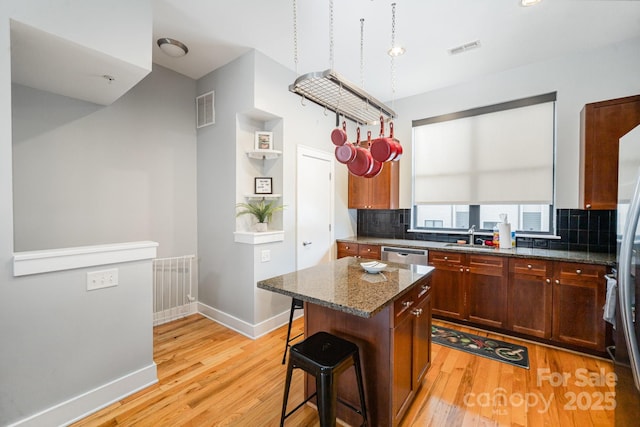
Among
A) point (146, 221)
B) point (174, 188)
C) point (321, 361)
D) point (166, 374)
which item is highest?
point (174, 188)

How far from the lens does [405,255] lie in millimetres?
3633

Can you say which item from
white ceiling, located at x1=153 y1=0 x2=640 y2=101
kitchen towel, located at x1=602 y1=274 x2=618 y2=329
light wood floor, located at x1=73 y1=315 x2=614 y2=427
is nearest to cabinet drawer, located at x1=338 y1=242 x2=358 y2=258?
light wood floor, located at x1=73 y1=315 x2=614 y2=427

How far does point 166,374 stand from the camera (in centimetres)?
238

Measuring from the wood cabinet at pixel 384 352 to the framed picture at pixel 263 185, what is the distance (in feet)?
5.81

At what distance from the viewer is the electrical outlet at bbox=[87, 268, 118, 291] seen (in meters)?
1.93

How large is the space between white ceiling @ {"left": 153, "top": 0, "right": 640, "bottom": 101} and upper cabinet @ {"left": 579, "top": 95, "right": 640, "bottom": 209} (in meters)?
0.74

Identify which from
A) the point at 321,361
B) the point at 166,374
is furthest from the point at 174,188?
the point at 321,361

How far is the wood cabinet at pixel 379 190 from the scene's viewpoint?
166 inches

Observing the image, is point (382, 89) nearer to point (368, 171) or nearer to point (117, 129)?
point (368, 171)

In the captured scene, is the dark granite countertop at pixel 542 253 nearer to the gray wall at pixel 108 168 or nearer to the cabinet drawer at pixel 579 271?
the cabinet drawer at pixel 579 271

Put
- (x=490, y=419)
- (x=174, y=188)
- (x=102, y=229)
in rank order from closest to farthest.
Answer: (x=490, y=419) → (x=102, y=229) → (x=174, y=188)

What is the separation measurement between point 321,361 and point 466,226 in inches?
128

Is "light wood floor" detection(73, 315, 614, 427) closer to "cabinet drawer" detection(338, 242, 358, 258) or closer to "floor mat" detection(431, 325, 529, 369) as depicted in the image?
"floor mat" detection(431, 325, 529, 369)

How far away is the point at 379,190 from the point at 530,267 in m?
2.14
